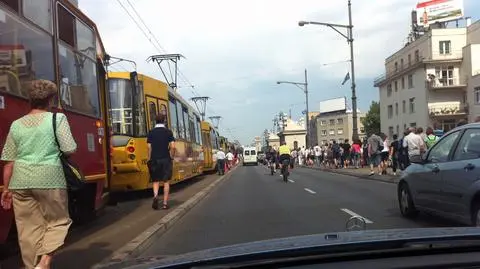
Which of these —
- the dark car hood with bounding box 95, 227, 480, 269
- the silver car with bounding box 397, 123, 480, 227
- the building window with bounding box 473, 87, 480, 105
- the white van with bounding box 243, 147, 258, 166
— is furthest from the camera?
the white van with bounding box 243, 147, 258, 166

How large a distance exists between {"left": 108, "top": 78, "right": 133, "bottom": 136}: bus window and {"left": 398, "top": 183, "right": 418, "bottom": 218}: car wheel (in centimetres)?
698

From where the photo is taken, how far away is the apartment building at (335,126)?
132 m

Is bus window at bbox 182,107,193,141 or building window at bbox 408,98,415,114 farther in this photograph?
building window at bbox 408,98,415,114

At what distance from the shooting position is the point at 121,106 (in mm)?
14594

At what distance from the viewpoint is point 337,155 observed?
37625mm

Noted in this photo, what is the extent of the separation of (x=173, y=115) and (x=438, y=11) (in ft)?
207

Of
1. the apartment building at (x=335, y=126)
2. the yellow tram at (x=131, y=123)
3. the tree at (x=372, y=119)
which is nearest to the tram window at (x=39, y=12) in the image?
the yellow tram at (x=131, y=123)

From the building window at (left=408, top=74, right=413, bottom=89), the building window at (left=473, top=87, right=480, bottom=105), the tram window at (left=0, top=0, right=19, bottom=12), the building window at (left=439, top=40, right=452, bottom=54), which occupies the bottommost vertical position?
the tram window at (left=0, top=0, right=19, bottom=12)

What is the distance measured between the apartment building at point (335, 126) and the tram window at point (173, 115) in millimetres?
112072

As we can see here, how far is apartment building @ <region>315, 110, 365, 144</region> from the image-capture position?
433 ft

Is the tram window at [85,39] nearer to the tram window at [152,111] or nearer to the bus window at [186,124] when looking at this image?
the tram window at [152,111]

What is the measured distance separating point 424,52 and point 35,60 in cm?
6960

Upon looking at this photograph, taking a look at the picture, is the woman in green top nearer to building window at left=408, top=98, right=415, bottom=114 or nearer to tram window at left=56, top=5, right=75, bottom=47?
tram window at left=56, top=5, right=75, bottom=47

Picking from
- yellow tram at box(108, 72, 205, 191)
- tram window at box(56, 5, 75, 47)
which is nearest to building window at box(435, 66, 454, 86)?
yellow tram at box(108, 72, 205, 191)
